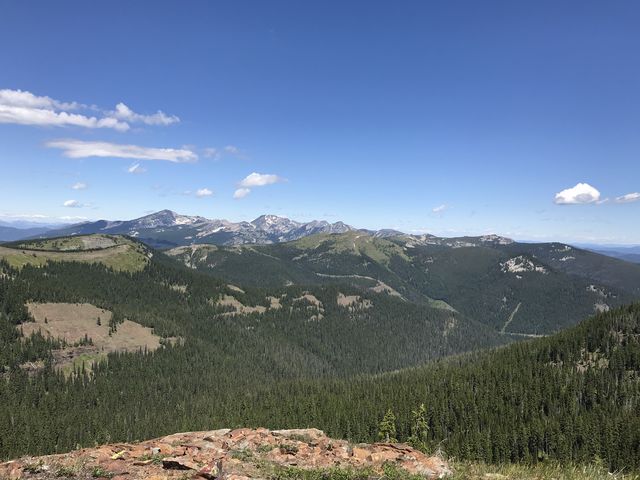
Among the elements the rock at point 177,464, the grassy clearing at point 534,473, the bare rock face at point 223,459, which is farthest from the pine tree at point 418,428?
the rock at point 177,464

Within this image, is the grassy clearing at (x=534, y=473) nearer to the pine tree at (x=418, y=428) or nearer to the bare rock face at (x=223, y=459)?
the bare rock face at (x=223, y=459)

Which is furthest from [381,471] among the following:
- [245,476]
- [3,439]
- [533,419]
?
[3,439]

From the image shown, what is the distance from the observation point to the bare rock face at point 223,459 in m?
25.7

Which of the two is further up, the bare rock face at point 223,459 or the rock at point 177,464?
the rock at point 177,464

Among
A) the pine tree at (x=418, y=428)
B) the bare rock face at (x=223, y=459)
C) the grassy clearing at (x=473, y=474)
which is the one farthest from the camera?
the pine tree at (x=418, y=428)

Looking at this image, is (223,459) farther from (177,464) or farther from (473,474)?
(473,474)

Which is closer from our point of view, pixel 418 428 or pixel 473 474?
pixel 473 474

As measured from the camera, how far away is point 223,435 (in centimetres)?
3950

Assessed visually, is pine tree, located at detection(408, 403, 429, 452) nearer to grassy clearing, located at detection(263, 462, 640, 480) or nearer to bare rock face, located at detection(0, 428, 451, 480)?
bare rock face, located at detection(0, 428, 451, 480)

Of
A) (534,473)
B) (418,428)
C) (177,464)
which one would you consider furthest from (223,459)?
(418,428)

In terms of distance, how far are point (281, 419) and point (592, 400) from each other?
435ft

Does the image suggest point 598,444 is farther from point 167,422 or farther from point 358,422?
point 167,422

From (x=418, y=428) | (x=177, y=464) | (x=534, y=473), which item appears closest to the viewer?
(x=534, y=473)

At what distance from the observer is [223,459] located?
1160 inches
